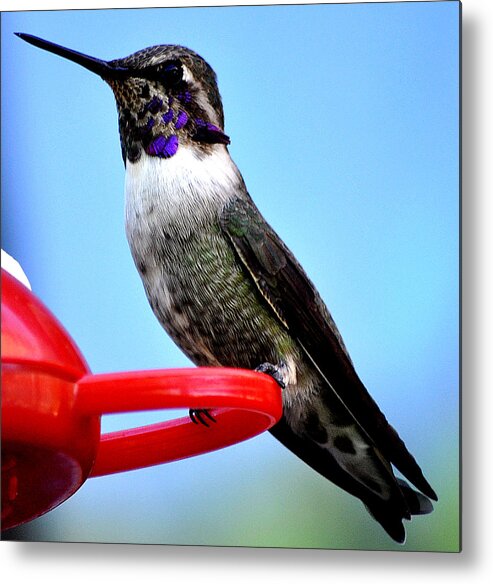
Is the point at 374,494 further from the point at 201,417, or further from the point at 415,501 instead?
the point at 201,417

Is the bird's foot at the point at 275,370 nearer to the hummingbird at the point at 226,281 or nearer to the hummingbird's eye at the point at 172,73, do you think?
the hummingbird at the point at 226,281

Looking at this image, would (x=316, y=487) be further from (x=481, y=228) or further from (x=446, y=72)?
(x=446, y=72)

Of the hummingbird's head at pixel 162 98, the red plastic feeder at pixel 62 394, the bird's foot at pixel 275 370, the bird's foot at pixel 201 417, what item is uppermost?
the hummingbird's head at pixel 162 98

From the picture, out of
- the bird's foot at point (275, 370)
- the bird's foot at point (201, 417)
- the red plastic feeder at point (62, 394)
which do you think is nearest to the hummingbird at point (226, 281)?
the bird's foot at point (275, 370)

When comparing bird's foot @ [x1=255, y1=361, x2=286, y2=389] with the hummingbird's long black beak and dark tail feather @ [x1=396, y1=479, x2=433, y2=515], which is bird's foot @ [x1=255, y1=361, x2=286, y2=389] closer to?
dark tail feather @ [x1=396, y1=479, x2=433, y2=515]

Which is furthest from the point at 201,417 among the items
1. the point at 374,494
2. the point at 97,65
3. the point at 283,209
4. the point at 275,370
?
the point at 97,65

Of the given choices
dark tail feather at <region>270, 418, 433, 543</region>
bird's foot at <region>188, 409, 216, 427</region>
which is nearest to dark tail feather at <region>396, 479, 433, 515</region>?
dark tail feather at <region>270, 418, 433, 543</region>

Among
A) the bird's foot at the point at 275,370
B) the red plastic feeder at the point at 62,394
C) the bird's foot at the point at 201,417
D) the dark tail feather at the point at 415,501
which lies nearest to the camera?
the red plastic feeder at the point at 62,394
